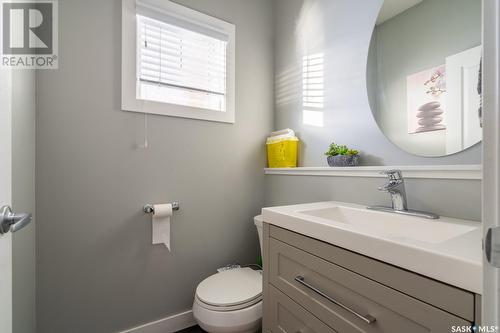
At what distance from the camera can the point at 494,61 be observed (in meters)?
0.30

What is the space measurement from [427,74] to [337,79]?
1.52 feet

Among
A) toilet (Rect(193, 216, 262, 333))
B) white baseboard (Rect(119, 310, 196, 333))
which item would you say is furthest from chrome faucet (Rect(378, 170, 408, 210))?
white baseboard (Rect(119, 310, 196, 333))

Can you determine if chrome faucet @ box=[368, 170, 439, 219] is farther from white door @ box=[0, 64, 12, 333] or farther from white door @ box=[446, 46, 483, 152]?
white door @ box=[0, 64, 12, 333]

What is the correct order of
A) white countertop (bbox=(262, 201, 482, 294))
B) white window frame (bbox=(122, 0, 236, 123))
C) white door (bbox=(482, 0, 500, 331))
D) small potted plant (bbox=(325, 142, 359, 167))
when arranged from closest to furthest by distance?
white door (bbox=(482, 0, 500, 331)), white countertop (bbox=(262, 201, 482, 294)), small potted plant (bbox=(325, 142, 359, 167)), white window frame (bbox=(122, 0, 236, 123))

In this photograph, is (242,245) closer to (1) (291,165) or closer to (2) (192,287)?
(2) (192,287)

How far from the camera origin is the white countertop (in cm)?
45

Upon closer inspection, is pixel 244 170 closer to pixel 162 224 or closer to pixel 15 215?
pixel 162 224

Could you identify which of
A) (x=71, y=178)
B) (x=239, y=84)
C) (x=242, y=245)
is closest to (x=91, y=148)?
(x=71, y=178)

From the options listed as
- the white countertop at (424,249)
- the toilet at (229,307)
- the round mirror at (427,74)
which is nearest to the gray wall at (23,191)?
the toilet at (229,307)

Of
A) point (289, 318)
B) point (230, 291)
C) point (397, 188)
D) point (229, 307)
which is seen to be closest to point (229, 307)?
point (229, 307)

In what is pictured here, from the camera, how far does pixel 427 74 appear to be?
3.25 feet

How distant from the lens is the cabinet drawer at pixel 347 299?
0.51 metres

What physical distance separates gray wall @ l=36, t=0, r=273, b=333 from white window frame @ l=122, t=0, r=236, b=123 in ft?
0.14

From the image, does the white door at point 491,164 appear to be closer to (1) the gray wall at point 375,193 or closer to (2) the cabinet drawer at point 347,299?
(2) the cabinet drawer at point 347,299
